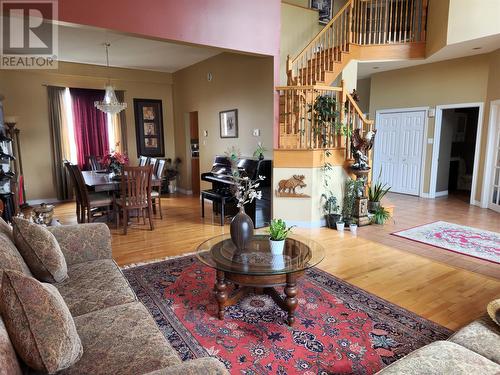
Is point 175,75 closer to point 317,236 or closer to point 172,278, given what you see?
point 317,236

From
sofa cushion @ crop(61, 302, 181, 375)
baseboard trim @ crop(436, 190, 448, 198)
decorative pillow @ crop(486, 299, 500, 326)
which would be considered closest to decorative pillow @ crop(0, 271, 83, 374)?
sofa cushion @ crop(61, 302, 181, 375)

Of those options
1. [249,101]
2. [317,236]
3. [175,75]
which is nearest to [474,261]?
[317,236]

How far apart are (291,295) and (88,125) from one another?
672cm

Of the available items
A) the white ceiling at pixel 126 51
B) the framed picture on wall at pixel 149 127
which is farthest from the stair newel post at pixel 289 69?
the framed picture on wall at pixel 149 127

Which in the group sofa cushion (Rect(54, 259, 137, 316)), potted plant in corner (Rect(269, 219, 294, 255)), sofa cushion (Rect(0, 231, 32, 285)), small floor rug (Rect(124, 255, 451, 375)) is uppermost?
sofa cushion (Rect(0, 231, 32, 285))

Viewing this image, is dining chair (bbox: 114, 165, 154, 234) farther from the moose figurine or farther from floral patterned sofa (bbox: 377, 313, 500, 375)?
floral patterned sofa (bbox: 377, 313, 500, 375)

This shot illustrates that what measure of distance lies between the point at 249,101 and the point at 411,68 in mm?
4069

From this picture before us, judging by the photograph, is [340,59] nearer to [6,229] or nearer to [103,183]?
[103,183]

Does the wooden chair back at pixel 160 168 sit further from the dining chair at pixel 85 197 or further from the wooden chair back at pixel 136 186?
the dining chair at pixel 85 197

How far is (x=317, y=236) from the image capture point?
15.3ft

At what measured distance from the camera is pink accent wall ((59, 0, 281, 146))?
12.3 feet

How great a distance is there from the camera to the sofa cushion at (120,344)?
1.33 meters

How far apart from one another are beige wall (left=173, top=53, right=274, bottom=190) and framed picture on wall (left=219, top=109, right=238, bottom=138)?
3.8 inches

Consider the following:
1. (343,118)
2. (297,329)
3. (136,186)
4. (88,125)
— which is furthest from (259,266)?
(88,125)
